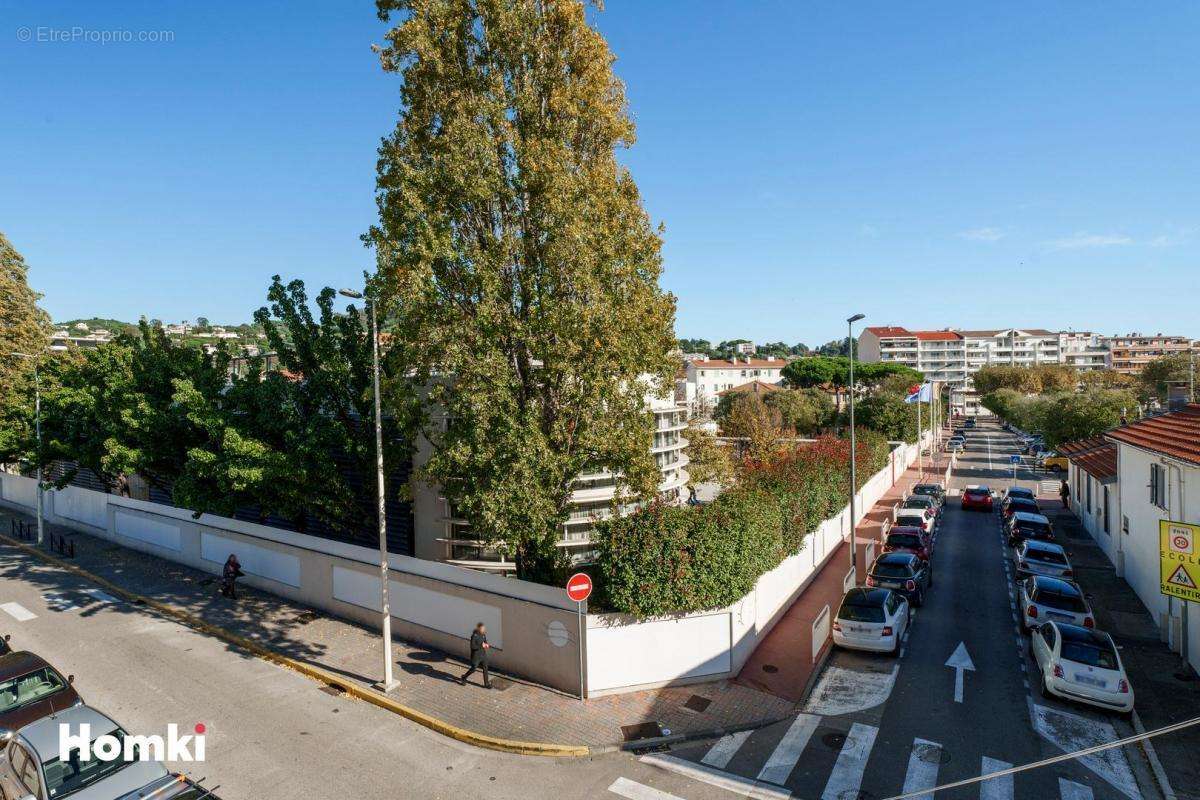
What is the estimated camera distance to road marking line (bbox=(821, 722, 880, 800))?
29.6 feet

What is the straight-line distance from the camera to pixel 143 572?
20969mm

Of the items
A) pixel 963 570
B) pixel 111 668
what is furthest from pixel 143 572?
pixel 963 570

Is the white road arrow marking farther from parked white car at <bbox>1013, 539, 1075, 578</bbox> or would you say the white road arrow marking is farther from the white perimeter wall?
parked white car at <bbox>1013, 539, 1075, 578</bbox>

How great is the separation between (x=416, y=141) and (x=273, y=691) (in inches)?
461

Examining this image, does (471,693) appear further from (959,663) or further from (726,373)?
(726,373)

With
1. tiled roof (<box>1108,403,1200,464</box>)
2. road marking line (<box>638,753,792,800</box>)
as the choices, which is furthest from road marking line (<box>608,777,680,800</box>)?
tiled roof (<box>1108,403,1200,464</box>)

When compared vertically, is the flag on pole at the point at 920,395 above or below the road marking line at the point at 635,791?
above

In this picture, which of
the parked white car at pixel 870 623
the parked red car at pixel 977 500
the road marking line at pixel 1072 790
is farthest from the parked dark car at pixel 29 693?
the parked red car at pixel 977 500

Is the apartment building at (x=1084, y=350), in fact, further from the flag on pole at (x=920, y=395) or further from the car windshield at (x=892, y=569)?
the car windshield at (x=892, y=569)

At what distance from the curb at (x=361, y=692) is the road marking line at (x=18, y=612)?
6.37 ft

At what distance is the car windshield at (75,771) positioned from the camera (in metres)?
7.82

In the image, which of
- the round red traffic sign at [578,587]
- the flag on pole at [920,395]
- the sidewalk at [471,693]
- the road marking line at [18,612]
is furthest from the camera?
the flag on pole at [920,395]

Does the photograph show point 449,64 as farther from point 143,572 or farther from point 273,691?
point 143,572

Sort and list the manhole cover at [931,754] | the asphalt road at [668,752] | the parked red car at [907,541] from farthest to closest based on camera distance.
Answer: the parked red car at [907,541], the manhole cover at [931,754], the asphalt road at [668,752]
